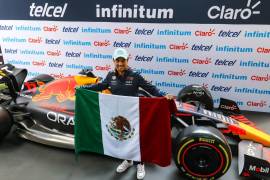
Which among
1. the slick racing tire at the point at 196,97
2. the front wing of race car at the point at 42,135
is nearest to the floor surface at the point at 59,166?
the front wing of race car at the point at 42,135

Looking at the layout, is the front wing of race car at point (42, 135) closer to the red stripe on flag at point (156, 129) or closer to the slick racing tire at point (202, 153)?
the red stripe on flag at point (156, 129)

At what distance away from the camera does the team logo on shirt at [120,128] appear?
2.56m

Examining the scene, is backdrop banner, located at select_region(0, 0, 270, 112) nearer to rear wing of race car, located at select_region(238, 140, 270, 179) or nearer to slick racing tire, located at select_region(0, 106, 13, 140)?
rear wing of race car, located at select_region(238, 140, 270, 179)

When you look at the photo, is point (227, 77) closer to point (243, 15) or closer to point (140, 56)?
point (243, 15)

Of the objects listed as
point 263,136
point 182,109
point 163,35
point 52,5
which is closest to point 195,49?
point 163,35

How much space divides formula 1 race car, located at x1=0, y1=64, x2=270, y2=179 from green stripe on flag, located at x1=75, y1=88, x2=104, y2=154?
0.44 metres

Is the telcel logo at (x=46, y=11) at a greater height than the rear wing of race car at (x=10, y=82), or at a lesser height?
greater

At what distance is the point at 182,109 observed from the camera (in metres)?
3.09

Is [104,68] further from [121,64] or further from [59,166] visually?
[59,166]

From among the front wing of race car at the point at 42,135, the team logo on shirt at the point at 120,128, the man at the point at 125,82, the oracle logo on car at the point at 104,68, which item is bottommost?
the front wing of race car at the point at 42,135

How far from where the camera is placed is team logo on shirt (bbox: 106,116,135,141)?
8.40ft

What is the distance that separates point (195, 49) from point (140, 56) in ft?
2.97

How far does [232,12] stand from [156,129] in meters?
2.34

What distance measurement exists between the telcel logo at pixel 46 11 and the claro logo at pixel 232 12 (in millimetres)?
2424
